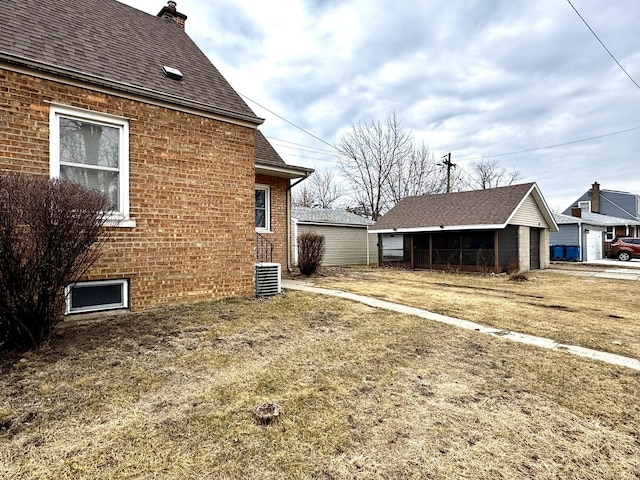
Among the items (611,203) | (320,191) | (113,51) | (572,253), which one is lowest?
(572,253)

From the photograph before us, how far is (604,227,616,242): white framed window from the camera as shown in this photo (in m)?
29.1

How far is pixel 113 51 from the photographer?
6.23 meters

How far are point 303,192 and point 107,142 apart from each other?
36162mm

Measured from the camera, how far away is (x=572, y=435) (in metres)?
2.48

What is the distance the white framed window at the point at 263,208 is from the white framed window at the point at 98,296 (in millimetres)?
5983

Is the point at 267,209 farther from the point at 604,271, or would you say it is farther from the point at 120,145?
the point at 604,271

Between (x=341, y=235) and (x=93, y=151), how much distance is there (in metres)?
15.6

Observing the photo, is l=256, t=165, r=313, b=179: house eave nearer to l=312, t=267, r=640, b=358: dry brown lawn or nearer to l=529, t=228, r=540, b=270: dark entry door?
l=312, t=267, r=640, b=358: dry brown lawn

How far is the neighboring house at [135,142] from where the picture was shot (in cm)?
485

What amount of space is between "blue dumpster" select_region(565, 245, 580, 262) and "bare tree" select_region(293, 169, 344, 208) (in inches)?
906

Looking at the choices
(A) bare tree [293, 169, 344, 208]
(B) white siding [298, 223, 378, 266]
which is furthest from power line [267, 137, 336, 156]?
(A) bare tree [293, 169, 344, 208]

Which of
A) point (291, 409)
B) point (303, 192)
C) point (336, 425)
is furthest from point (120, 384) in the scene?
point (303, 192)

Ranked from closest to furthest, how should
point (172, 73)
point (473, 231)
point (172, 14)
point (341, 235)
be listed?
point (172, 73), point (172, 14), point (473, 231), point (341, 235)

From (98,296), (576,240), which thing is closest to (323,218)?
(98,296)
